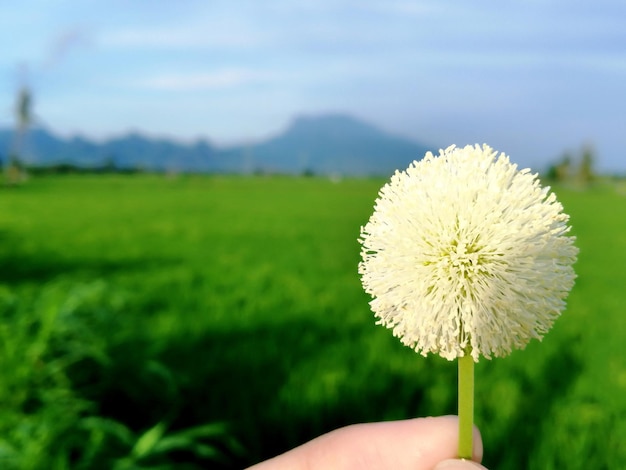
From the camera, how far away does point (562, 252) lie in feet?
3.49

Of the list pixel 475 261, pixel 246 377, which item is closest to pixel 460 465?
pixel 475 261

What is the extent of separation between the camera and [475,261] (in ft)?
3.43

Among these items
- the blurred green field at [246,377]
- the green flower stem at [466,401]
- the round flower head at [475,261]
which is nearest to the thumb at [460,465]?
the green flower stem at [466,401]

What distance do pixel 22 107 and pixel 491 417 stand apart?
25.5 meters

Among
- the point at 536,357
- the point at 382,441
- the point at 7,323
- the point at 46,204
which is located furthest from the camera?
the point at 46,204

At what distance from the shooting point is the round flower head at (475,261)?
1.04 m

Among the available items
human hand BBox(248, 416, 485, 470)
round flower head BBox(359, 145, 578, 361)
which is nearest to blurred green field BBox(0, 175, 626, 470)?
human hand BBox(248, 416, 485, 470)

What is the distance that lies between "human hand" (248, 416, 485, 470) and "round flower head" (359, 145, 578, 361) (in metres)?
0.30

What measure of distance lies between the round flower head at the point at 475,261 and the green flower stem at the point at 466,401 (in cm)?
2

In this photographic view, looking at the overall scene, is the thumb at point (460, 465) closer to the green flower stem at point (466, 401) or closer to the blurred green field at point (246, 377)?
the green flower stem at point (466, 401)

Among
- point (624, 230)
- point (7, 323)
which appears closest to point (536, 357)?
point (7, 323)

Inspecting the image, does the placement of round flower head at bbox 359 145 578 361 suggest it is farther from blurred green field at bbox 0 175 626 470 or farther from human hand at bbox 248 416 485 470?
blurred green field at bbox 0 175 626 470

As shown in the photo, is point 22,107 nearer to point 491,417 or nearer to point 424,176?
point 491,417

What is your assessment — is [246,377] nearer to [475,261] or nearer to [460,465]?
[460,465]
